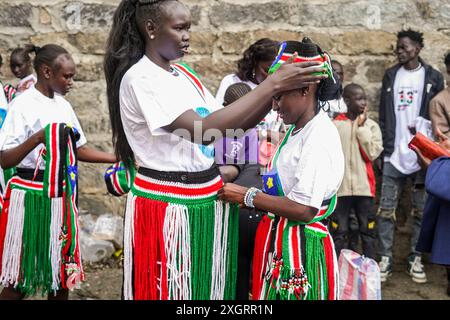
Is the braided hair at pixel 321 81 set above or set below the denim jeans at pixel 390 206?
above

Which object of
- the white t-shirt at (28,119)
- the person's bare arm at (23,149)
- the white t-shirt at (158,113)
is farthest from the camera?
the white t-shirt at (28,119)

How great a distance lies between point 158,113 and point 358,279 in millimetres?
1286

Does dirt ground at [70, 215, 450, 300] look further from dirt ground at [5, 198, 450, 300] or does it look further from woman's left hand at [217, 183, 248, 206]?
woman's left hand at [217, 183, 248, 206]

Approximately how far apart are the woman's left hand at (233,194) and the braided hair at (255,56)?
1988 mm

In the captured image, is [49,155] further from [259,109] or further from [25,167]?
[259,109]

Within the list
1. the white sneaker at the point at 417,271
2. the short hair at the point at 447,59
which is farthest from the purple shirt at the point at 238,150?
the white sneaker at the point at 417,271

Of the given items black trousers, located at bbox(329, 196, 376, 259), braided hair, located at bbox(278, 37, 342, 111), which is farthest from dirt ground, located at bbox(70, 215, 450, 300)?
braided hair, located at bbox(278, 37, 342, 111)

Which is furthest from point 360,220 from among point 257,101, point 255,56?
point 257,101

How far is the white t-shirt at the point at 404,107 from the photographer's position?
209 inches

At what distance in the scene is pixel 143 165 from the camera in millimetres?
2572

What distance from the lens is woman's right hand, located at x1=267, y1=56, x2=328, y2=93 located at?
88.0 inches

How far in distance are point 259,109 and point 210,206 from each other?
585 mm

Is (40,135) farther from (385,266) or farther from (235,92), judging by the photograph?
(385,266)

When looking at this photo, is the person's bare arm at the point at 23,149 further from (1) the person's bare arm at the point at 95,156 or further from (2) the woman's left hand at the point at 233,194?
(2) the woman's left hand at the point at 233,194
